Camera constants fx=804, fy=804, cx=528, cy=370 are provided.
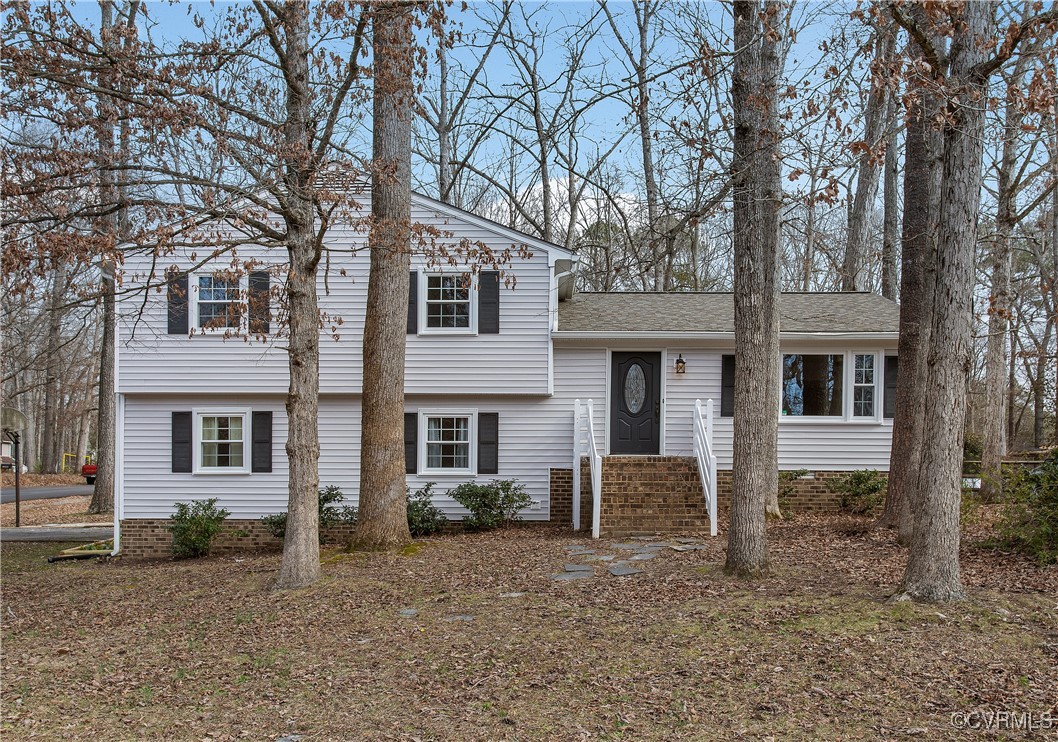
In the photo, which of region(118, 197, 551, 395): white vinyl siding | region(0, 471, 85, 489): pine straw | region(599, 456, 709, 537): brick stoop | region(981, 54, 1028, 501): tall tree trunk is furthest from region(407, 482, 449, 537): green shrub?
region(0, 471, 85, 489): pine straw

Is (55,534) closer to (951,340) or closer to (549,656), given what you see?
(549,656)

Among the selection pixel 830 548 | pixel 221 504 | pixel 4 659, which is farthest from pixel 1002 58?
pixel 221 504

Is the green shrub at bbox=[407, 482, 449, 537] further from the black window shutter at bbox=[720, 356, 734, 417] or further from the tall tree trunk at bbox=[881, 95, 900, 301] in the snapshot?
the tall tree trunk at bbox=[881, 95, 900, 301]

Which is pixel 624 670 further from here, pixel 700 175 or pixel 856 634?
pixel 700 175

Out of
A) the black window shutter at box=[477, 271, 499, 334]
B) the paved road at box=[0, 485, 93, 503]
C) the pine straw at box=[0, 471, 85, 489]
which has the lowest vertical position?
the pine straw at box=[0, 471, 85, 489]

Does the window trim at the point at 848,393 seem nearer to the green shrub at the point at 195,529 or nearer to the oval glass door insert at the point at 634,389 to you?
the oval glass door insert at the point at 634,389

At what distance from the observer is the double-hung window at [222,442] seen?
1434cm

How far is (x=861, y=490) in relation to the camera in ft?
43.9

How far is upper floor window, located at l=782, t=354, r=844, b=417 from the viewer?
14.5m

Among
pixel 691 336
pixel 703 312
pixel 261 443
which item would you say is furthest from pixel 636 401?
pixel 261 443

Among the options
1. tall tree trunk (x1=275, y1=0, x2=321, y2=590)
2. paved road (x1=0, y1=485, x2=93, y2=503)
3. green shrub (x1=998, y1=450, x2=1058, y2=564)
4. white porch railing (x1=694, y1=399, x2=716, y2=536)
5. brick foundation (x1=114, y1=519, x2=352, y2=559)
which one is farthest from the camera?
paved road (x1=0, y1=485, x2=93, y2=503)

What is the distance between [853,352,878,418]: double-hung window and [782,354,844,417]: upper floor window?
0.83ft

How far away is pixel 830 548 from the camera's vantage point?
9602mm

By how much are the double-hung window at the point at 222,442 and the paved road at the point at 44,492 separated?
559 inches
